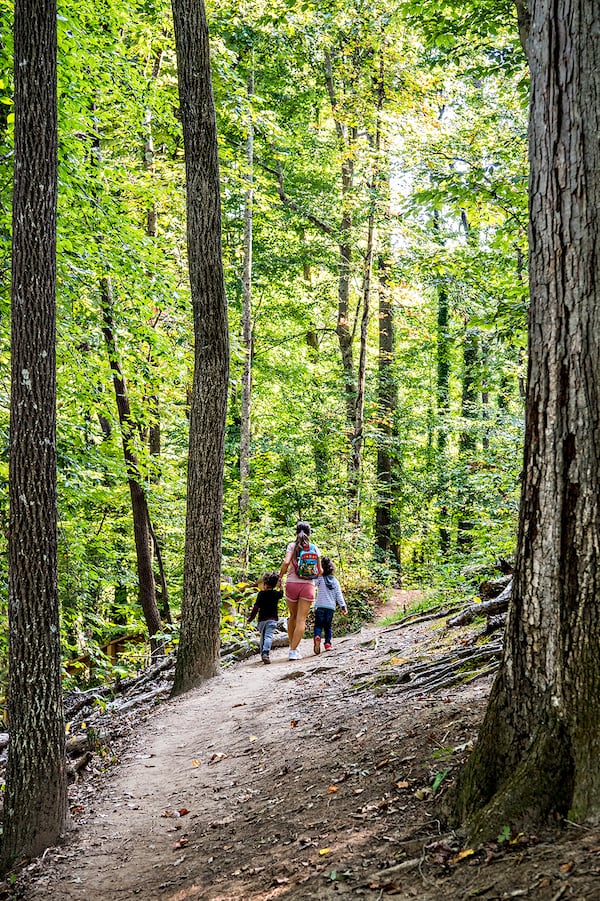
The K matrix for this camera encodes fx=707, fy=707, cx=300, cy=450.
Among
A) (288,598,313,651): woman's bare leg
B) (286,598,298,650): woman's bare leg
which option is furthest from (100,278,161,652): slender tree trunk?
(288,598,313,651): woman's bare leg

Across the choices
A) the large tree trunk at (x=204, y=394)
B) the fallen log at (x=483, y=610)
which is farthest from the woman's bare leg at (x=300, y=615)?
the fallen log at (x=483, y=610)

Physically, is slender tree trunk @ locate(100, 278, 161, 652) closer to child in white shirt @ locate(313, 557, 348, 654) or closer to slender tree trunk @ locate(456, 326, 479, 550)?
child in white shirt @ locate(313, 557, 348, 654)

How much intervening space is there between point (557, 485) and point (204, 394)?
7.35m

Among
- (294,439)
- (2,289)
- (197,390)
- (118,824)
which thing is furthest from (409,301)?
(118,824)

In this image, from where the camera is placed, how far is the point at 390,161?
1961 cm

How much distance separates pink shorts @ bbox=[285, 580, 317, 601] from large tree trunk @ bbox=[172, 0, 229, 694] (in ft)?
4.49

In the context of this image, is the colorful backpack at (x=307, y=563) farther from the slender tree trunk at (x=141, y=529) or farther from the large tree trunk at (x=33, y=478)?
the large tree trunk at (x=33, y=478)

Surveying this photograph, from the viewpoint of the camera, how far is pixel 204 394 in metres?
10.2

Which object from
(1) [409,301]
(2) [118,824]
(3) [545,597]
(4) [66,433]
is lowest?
(2) [118,824]

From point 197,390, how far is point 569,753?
7.81m

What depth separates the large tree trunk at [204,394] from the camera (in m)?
9.94

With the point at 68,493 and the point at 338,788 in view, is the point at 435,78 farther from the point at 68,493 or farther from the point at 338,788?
the point at 338,788

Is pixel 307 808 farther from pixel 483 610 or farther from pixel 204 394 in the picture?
pixel 204 394

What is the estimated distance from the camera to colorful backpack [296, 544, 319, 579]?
36.0 ft
